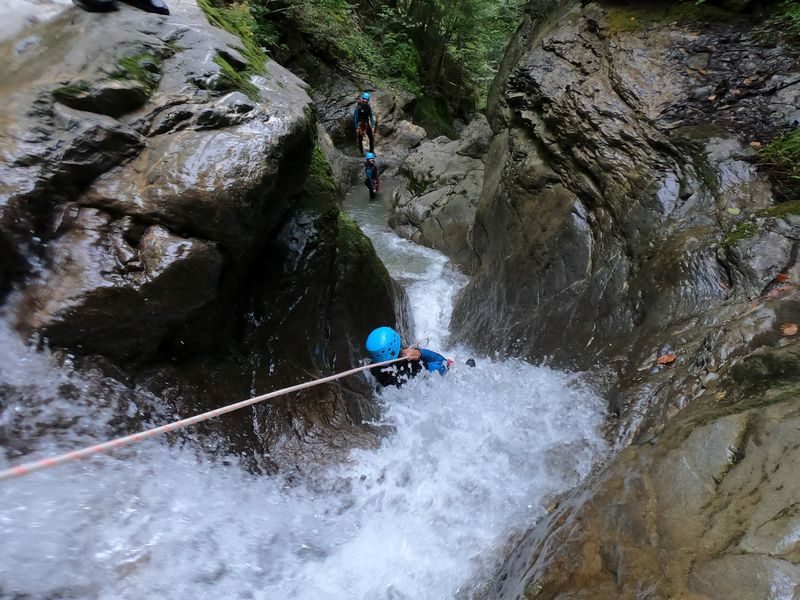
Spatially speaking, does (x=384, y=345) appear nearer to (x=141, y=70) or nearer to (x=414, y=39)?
(x=141, y=70)

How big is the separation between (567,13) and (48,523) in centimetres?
930

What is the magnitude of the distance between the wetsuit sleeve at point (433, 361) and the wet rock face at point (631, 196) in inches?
44.3

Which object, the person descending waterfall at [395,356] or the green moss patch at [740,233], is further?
the person descending waterfall at [395,356]

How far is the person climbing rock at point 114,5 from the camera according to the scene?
3920 mm

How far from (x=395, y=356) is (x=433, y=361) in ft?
2.00

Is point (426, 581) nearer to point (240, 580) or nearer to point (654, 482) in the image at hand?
point (240, 580)

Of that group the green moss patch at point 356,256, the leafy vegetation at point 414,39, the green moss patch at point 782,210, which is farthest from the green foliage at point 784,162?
the leafy vegetation at point 414,39

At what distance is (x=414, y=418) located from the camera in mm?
5258

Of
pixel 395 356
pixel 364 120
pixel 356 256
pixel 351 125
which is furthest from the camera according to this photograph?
pixel 351 125

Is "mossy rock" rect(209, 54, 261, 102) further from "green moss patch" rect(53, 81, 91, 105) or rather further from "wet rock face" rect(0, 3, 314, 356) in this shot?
"green moss patch" rect(53, 81, 91, 105)

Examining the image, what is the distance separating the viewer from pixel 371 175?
13852 mm

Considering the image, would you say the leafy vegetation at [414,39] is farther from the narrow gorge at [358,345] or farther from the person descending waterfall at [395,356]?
the person descending waterfall at [395,356]

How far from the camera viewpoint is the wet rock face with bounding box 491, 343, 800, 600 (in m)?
1.83

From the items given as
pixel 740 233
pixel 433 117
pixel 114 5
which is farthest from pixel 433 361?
pixel 433 117
